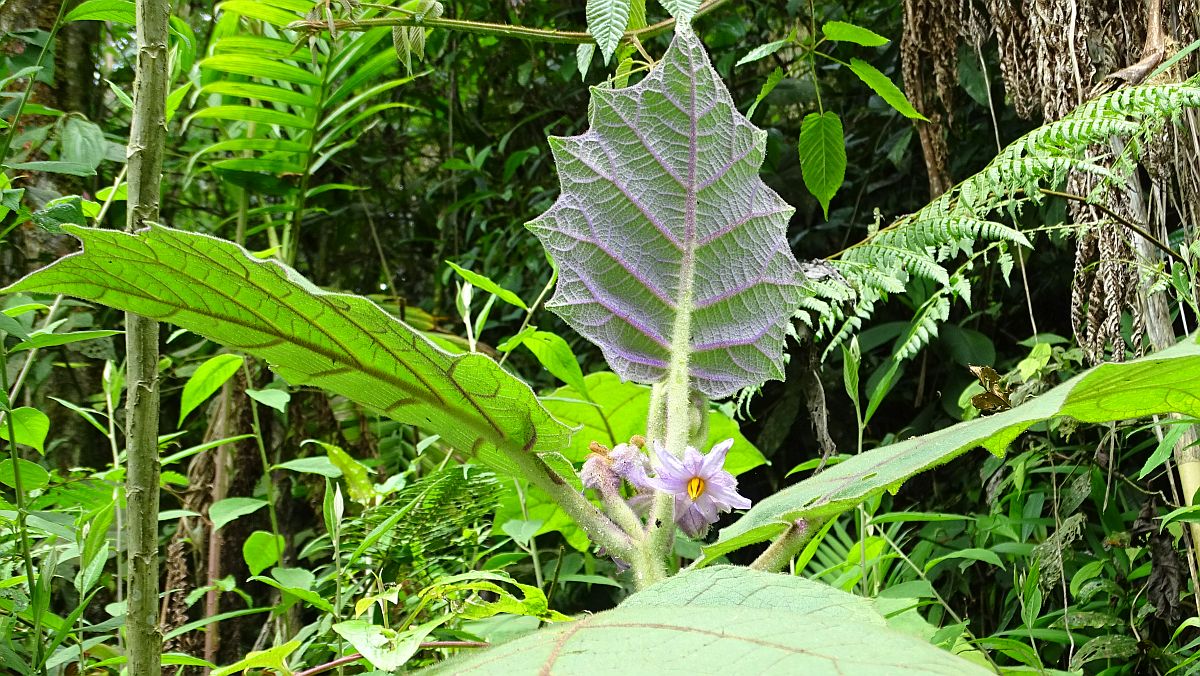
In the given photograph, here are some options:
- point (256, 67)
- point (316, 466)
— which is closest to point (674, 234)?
point (316, 466)

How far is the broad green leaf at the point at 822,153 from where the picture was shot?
844mm

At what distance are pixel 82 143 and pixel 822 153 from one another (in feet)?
2.82

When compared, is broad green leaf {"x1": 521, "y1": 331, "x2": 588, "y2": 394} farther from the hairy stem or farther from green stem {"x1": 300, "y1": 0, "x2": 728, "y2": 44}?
the hairy stem

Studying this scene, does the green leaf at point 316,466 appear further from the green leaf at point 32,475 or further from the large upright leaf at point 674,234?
the large upright leaf at point 674,234

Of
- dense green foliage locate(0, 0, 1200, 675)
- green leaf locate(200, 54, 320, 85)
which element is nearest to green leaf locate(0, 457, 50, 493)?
dense green foliage locate(0, 0, 1200, 675)

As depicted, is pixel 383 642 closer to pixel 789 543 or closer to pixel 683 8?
pixel 789 543

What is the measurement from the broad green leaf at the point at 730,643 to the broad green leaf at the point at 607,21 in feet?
1.52

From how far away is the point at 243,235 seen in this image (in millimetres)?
1553

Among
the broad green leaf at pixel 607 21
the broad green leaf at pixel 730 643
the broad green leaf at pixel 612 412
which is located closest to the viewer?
the broad green leaf at pixel 730 643

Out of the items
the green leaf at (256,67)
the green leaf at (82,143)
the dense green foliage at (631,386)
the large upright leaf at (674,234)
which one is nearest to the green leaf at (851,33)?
the dense green foliage at (631,386)

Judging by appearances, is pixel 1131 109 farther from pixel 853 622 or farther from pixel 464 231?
pixel 464 231

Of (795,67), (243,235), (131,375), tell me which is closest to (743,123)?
(131,375)

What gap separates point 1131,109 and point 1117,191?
227 mm

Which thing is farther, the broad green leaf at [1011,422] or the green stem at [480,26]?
the green stem at [480,26]
